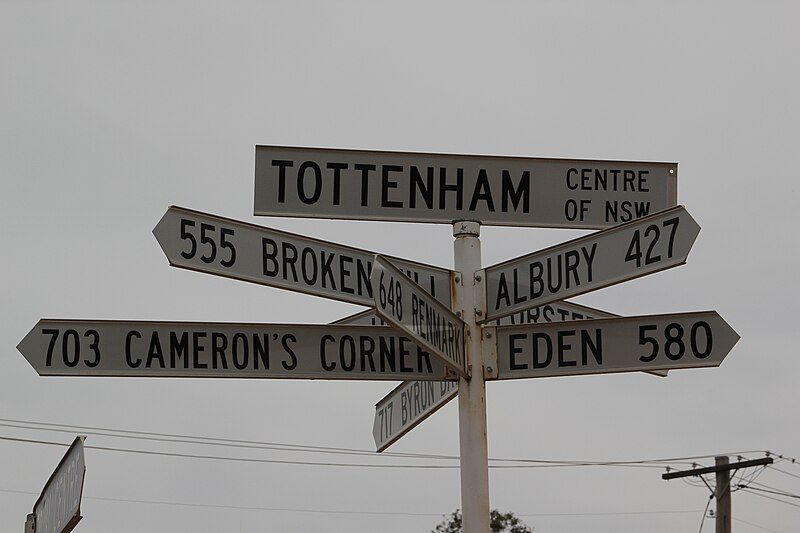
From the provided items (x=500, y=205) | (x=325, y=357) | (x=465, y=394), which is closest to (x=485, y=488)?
(x=465, y=394)

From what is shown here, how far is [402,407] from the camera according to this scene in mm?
6004

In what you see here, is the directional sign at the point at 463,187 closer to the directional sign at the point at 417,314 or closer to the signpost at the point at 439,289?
the signpost at the point at 439,289

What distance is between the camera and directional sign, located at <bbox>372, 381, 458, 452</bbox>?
5.70 meters

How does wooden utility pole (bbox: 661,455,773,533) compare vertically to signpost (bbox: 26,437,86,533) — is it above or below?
above

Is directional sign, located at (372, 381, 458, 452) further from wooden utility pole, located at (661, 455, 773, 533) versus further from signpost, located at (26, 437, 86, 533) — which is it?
wooden utility pole, located at (661, 455, 773, 533)

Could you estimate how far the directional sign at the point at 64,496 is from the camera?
4.02 meters

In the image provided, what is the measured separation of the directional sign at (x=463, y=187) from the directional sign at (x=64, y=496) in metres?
1.58

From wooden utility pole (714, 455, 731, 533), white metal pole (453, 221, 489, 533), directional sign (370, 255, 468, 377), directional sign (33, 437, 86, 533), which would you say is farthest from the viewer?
wooden utility pole (714, 455, 731, 533)

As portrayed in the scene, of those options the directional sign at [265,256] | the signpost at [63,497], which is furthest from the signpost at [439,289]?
the signpost at [63,497]

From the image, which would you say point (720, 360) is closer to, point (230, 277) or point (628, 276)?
point (628, 276)

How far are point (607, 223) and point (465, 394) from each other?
38.5 inches

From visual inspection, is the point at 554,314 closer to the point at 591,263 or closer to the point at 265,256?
the point at 591,263

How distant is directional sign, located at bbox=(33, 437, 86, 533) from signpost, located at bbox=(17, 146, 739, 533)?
0.28m

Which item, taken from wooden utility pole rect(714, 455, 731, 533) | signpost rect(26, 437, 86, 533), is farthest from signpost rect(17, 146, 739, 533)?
wooden utility pole rect(714, 455, 731, 533)
